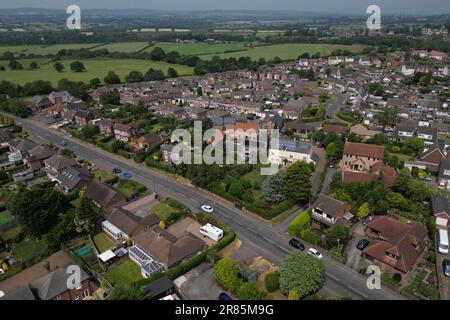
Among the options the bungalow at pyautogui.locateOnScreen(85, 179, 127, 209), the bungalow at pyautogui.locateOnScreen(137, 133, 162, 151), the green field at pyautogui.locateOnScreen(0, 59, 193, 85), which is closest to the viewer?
the bungalow at pyautogui.locateOnScreen(85, 179, 127, 209)

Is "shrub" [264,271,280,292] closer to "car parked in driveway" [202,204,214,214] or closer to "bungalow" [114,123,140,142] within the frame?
"car parked in driveway" [202,204,214,214]

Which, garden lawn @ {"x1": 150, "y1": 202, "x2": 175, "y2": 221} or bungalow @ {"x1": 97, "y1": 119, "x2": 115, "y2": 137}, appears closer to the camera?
garden lawn @ {"x1": 150, "y1": 202, "x2": 175, "y2": 221}

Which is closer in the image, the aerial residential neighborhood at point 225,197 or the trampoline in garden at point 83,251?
the aerial residential neighborhood at point 225,197

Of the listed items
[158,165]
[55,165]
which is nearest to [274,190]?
[158,165]

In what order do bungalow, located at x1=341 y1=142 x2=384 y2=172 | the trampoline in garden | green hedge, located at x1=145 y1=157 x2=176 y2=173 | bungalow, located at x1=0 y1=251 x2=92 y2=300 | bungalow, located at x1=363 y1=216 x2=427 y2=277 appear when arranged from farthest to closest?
green hedge, located at x1=145 y1=157 x2=176 y2=173, bungalow, located at x1=341 y1=142 x2=384 y2=172, the trampoline in garden, bungalow, located at x1=363 y1=216 x2=427 y2=277, bungalow, located at x1=0 y1=251 x2=92 y2=300

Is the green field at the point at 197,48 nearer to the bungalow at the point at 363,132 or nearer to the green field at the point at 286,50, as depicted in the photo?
the green field at the point at 286,50

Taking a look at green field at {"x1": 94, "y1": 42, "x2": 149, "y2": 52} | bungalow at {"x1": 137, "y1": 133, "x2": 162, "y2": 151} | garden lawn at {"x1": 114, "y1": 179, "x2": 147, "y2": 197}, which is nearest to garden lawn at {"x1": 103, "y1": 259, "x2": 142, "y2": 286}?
garden lawn at {"x1": 114, "y1": 179, "x2": 147, "y2": 197}

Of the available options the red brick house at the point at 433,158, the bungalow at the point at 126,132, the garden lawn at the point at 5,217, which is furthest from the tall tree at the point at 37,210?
the red brick house at the point at 433,158

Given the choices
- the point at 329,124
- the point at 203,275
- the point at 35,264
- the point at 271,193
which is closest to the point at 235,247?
the point at 203,275
